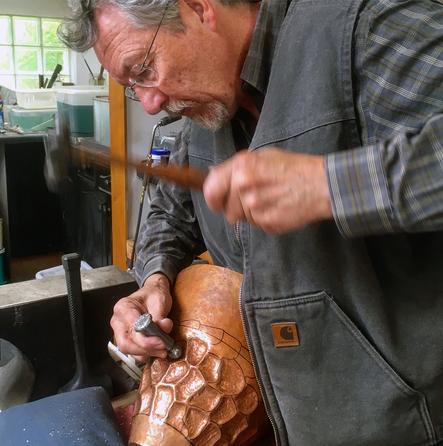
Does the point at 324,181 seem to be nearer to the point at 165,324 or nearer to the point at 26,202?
the point at 165,324

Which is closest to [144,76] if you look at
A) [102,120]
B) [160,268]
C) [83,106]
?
[160,268]

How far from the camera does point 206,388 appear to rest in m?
Result: 0.88

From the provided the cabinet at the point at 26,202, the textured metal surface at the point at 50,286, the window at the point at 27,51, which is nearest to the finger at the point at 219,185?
the textured metal surface at the point at 50,286

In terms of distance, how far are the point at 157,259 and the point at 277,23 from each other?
21.8 inches

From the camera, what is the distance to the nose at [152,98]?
953 mm

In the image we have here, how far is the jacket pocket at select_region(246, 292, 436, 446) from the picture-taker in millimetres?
775

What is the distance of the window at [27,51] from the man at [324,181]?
→ 13.2 ft

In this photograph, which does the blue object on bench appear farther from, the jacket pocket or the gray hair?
the gray hair

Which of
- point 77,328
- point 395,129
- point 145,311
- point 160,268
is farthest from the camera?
point 77,328

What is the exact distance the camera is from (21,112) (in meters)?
3.60

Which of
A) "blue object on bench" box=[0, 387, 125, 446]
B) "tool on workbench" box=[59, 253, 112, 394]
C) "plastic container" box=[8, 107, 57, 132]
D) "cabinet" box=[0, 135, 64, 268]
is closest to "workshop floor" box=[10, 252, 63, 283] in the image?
"cabinet" box=[0, 135, 64, 268]

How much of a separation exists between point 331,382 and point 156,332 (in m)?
0.30

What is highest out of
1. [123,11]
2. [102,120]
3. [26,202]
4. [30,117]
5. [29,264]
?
[123,11]

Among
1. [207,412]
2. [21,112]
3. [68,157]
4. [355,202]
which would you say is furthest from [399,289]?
[21,112]
